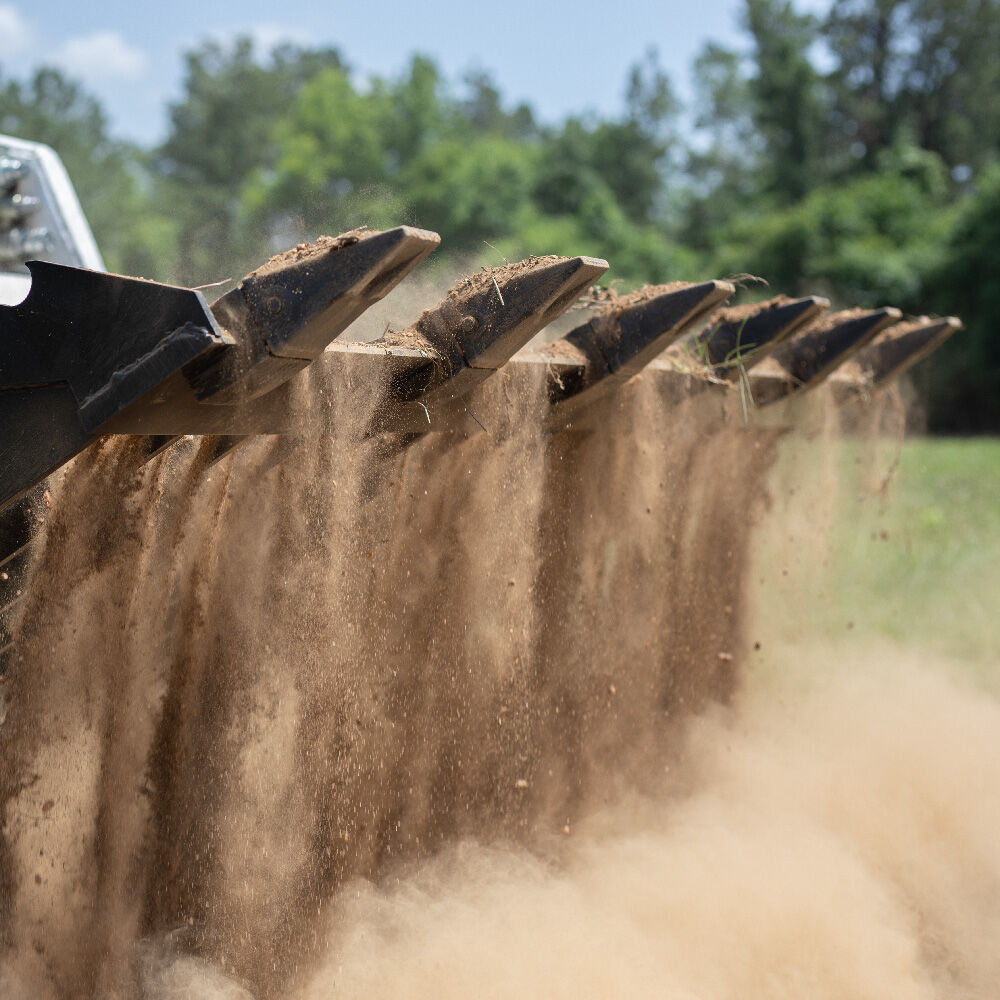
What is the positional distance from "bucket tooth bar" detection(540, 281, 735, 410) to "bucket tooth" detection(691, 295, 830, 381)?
843 mm

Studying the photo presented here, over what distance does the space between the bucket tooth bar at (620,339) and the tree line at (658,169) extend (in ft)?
1.77

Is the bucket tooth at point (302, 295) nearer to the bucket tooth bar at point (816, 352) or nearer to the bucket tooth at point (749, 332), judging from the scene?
the bucket tooth at point (749, 332)

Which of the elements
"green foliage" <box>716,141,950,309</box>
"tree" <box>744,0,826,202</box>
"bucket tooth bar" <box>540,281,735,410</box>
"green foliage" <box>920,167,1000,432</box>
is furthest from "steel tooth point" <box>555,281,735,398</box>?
"tree" <box>744,0,826,202</box>

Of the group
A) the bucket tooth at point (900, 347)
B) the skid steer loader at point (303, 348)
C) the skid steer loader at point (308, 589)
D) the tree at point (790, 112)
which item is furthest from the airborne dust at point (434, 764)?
the tree at point (790, 112)

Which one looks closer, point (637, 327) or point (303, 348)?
point (303, 348)

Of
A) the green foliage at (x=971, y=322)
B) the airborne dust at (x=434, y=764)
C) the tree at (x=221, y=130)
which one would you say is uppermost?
the tree at (x=221, y=130)

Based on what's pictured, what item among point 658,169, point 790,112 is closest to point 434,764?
point 790,112

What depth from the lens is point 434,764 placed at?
175 inches

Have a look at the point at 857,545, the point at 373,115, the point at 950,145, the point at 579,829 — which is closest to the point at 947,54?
the point at 950,145

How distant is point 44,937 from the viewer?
134 inches

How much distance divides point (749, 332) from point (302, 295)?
2784mm

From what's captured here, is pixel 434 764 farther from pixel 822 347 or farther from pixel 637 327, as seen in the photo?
pixel 822 347

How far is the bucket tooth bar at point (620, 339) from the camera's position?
405 cm

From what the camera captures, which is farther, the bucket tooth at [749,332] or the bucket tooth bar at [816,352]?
the bucket tooth bar at [816,352]
